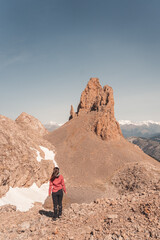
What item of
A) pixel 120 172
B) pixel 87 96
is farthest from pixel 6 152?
pixel 87 96

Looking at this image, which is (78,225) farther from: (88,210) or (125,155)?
(125,155)

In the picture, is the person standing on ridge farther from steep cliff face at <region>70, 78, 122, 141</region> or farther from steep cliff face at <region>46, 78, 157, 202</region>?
steep cliff face at <region>70, 78, 122, 141</region>

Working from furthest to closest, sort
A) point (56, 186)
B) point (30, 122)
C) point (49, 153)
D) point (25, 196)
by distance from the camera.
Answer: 1. point (30, 122)
2. point (49, 153)
3. point (25, 196)
4. point (56, 186)

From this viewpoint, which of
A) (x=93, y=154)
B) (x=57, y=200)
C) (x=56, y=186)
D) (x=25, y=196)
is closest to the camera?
(x=56, y=186)

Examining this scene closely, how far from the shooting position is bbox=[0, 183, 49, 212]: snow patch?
19.9 metres

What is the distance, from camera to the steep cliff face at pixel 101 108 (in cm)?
5359

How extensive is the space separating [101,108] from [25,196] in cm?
4551

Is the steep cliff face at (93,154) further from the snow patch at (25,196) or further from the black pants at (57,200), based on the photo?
the black pants at (57,200)

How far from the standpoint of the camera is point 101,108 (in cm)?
6284

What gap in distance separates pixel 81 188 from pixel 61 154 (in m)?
14.8

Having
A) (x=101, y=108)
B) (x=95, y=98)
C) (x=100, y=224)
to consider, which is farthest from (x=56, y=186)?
(x=95, y=98)

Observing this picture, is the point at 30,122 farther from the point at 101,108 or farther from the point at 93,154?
the point at 93,154

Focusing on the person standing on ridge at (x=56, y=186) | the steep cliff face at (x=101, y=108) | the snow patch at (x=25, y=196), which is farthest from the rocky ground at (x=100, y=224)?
the steep cliff face at (x=101, y=108)

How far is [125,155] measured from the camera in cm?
4638
